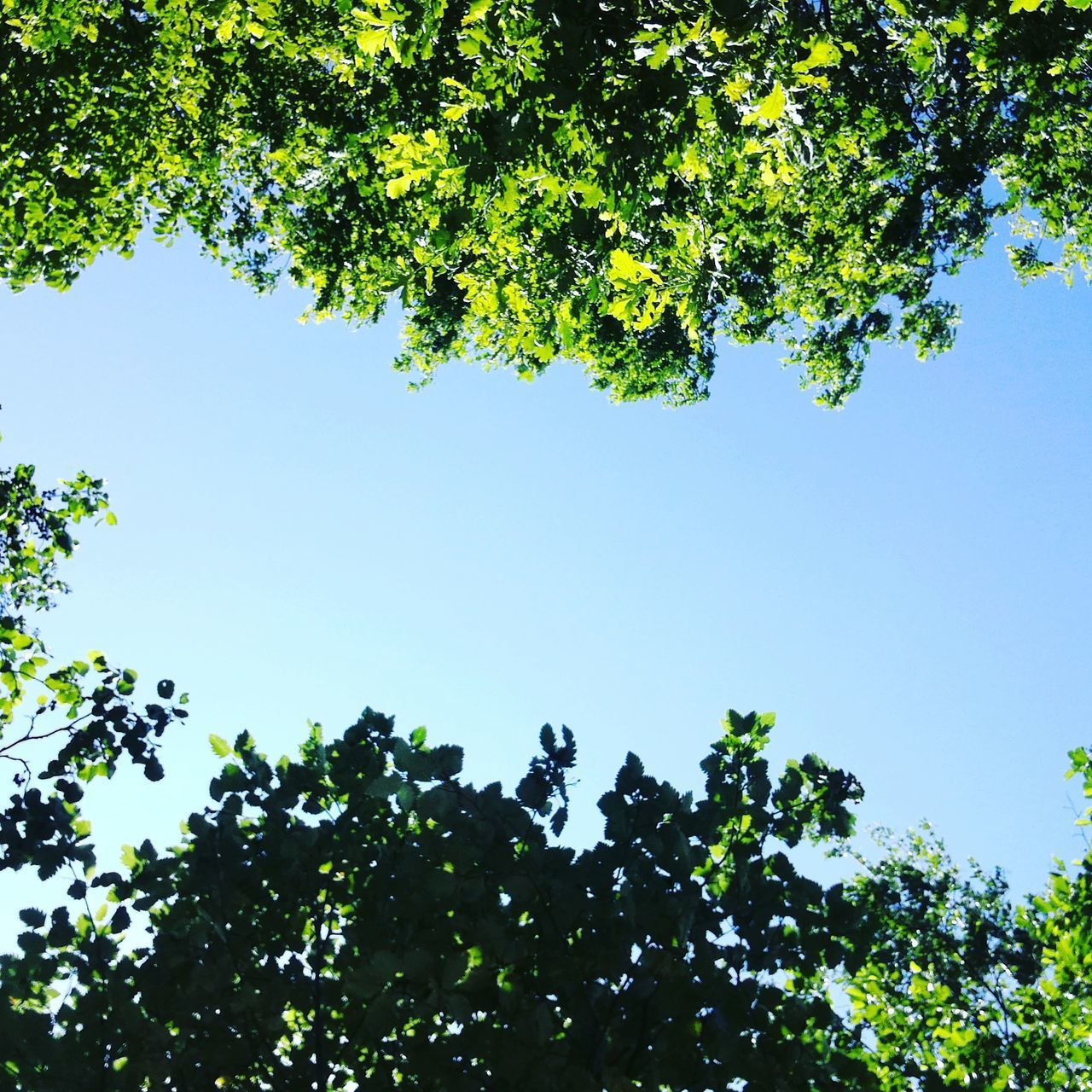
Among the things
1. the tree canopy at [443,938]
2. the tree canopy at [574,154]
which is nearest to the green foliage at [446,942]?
the tree canopy at [443,938]

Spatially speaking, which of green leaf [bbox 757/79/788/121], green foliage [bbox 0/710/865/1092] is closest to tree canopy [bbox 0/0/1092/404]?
green leaf [bbox 757/79/788/121]

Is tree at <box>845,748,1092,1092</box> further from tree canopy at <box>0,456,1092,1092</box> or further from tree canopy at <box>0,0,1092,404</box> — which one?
tree canopy at <box>0,0,1092,404</box>

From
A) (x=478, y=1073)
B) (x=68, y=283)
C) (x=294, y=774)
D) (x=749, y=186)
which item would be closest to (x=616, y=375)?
(x=749, y=186)

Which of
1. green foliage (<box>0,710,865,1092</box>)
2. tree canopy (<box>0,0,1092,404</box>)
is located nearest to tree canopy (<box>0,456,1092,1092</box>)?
green foliage (<box>0,710,865,1092</box>)

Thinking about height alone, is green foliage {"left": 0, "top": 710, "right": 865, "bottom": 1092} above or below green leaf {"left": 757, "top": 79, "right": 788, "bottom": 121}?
below

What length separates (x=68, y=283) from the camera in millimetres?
12250

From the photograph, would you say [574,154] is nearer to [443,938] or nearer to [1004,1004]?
[443,938]

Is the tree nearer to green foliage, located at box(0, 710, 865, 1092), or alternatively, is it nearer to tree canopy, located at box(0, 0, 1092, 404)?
green foliage, located at box(0, 710, 865, 1092)

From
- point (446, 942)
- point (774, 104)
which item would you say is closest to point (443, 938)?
point (446, 942)

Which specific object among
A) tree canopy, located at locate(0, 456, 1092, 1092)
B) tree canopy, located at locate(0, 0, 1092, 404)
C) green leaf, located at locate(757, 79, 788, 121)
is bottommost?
tree canopy, located at locate(0, 456, 1092, 1092)

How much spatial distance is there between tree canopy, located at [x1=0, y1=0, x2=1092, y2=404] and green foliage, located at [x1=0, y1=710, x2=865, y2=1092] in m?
3.58

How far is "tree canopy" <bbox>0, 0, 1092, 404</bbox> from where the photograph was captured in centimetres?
600

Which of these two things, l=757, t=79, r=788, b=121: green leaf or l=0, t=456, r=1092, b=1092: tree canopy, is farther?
l=757, t=79, r=788, b=121: green leaf

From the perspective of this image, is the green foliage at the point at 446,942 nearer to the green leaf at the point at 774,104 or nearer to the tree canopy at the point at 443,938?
the tree canopy at the point at 443,938
